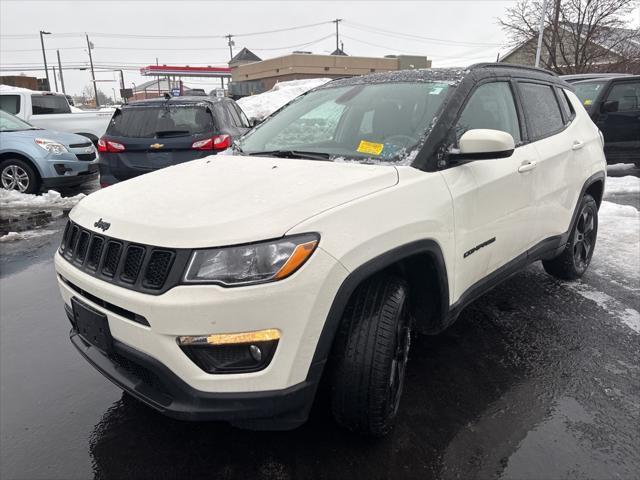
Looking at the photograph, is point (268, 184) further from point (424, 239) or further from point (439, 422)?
point (439, 422)

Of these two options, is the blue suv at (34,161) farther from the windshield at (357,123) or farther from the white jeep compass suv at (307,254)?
the white jeep compass suv at (307,254)

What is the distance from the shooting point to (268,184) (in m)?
2.23

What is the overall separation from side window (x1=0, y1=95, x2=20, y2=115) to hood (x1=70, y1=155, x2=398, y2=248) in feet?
36.7

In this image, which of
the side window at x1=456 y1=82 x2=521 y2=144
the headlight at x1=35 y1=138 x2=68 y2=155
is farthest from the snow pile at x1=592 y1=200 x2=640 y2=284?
the headlight at x1=35 y1=138 x2=68 y2=155

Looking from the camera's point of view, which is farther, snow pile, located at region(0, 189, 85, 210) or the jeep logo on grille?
snow pile, located at region(0, 189, 85, 210)

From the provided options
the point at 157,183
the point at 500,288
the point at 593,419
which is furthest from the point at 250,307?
the point at 500,288

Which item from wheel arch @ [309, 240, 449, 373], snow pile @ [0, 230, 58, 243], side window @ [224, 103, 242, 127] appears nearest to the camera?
wheel arch @ [309, 240, 449, 373]

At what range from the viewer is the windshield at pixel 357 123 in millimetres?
2643

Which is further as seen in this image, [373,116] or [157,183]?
[373,116]

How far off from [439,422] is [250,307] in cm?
131

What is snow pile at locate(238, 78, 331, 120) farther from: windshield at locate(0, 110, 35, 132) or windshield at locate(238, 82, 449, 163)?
windshield at locate(238, 82, 449, 163)

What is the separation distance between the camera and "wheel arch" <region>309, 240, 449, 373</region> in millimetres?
1913

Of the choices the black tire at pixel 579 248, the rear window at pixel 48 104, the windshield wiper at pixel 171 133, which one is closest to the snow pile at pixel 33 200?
the windshield wiper at pixel 171 133

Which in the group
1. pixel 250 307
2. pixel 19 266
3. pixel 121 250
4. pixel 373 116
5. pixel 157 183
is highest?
pixel 373 116
